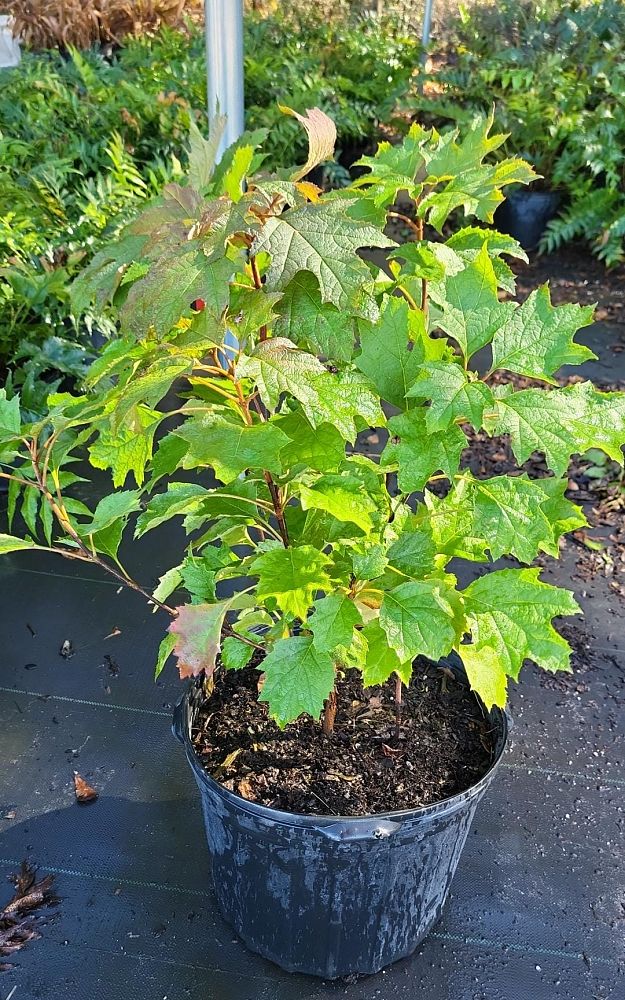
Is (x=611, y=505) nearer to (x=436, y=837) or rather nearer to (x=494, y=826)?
(x=494, y=826)

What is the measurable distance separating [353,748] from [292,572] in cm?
55

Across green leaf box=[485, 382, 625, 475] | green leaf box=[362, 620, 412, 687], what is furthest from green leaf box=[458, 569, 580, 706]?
green leaf box=[485, 382, 625, 475]

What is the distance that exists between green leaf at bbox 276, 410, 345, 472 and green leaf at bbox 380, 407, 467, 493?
0.08 metres

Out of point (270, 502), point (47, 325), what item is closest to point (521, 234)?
point (47, 325)

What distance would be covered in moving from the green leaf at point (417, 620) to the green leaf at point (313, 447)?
0.20 meters

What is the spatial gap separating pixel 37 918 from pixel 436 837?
2.90 feet

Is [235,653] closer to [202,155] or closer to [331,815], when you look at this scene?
[331,815]

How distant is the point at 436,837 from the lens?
138 centimetres

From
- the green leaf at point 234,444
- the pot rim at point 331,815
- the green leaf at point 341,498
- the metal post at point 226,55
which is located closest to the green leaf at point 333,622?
the green leaf at point 341,498

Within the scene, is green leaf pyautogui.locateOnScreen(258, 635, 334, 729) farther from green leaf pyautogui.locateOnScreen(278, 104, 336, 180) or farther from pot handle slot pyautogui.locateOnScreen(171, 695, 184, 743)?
green leaf pyautogui.locateOnScreen(278, 104, 336, 180)

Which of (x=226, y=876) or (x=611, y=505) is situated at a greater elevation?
(x=226, y=876)

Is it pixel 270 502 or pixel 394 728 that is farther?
pixel 394 728

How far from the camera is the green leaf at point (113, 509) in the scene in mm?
1176

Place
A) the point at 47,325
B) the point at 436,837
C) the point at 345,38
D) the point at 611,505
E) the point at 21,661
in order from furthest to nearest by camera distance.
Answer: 1. the point at 345,38
2. the point at 47,325
3. the point at 611,505
4. the point at 21,661
5. the point at 436,837
